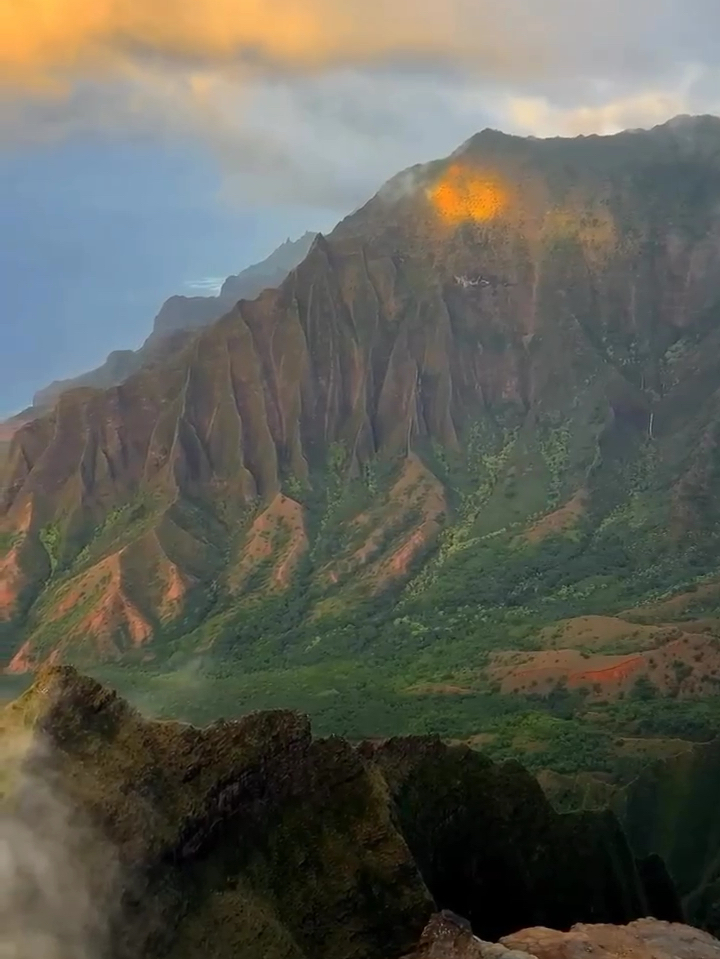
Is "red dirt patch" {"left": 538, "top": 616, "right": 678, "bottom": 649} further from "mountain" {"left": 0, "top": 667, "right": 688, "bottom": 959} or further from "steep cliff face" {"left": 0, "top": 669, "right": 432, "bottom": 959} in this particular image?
"steep cliff face" {"left": 0, "top": 669, "right": 432, "bottom": 959}

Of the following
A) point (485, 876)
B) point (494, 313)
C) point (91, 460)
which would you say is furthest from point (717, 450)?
point (485, 876)

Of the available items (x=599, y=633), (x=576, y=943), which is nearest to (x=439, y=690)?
(x=599, y=633)

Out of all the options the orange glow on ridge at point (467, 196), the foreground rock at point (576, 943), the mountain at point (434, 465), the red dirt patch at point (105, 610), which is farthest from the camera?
the orange glow on ridge at point (467, 196)

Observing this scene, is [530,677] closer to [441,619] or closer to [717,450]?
[441,619]

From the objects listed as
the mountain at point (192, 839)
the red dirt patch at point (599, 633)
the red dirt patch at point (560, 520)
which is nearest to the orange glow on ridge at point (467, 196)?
the red dirt patch at point (560, 520)

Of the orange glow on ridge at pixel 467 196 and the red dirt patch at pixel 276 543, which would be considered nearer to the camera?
the red dirt patch at pixel 276 543

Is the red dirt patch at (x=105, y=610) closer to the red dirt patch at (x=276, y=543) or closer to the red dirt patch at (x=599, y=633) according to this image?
the red dirt patch at (x=276, y=543)

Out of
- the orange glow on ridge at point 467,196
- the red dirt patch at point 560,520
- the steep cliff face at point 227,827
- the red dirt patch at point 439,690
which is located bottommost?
the red dirt patch at point 439,690

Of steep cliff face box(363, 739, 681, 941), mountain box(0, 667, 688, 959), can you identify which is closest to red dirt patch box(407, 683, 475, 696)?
steep cliff face box(363, 739, 681, 941)
